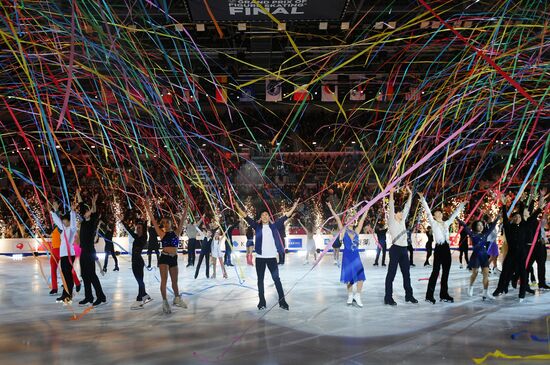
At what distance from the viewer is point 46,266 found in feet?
65.2

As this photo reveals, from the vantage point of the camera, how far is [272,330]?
25.5ft

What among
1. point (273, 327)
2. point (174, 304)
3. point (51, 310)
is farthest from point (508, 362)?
point (51, 310)

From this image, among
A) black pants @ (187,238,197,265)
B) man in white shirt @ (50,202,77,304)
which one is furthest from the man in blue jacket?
black pants @ (187,238,197,265)

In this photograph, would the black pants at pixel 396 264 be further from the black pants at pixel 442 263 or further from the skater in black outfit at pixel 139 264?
the skater in black outfit at pixel 139 264

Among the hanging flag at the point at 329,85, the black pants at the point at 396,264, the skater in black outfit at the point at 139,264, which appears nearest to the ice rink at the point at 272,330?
the skater in black outfit at the point at 139,264

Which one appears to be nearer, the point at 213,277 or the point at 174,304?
the point at 174,304

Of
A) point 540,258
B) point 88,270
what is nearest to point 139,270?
point 88,270

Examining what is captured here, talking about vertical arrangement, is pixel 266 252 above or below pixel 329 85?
below

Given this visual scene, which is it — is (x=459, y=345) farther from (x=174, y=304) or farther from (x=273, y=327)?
(x=174, y=304)

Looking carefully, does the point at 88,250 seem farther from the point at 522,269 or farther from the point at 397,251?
the point at 522,269

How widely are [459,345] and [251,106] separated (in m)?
27.5

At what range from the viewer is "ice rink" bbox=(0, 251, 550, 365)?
6312mm

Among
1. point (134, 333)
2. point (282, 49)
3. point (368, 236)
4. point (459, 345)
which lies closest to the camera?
point (459, 345)

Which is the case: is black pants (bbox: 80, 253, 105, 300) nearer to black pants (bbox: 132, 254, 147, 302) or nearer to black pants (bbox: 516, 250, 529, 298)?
black pants (bbox: 132, 254, 147, 302)
